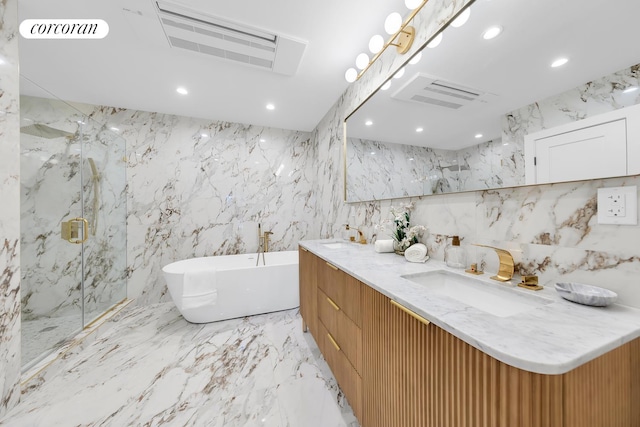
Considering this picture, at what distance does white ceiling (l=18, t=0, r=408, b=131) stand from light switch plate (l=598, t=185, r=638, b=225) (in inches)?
56.0

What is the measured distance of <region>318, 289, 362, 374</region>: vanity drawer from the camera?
1064 millimetres

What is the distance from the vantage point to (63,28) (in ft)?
4.91

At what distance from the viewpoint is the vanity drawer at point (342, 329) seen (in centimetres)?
106

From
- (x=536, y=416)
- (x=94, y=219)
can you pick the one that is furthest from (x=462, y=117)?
(x=94, y=219)

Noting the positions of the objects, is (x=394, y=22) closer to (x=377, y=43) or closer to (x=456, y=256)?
(x=377, y=43)

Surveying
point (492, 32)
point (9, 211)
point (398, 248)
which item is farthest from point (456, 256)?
point (9, 211)

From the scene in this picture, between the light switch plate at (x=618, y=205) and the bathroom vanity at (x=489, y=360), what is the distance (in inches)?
10.4

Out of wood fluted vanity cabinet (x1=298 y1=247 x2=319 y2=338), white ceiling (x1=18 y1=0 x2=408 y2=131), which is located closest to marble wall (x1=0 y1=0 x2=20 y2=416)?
white ceiling (x1=18 y1=0 x2=408 y2=131)

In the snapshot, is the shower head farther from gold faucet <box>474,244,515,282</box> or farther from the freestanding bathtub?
gold faucet <box>474,244,515,282</box>

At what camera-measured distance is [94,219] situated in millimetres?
2332

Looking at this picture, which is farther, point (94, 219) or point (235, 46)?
point (94, 219)

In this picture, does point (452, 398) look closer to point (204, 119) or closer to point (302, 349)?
point (302, 349)

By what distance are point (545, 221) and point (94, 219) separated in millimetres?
3556

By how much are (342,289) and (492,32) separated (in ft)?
4.48
